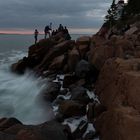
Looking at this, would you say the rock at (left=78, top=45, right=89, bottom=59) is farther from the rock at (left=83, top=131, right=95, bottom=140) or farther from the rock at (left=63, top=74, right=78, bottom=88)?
the rock at (left=83, top=131, right=95, bottom=140)

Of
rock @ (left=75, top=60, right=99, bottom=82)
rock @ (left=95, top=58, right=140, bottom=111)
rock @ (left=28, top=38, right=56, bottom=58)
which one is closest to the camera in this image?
rock @ (left=95, top=58, right=140, bottom=111)

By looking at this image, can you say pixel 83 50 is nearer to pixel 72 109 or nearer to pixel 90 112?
pixel 72 109

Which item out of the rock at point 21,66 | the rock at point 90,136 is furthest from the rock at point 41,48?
the rock at point 90,136

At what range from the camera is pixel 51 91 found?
61.2 feet

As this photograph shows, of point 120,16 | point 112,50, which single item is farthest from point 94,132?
point 120,16

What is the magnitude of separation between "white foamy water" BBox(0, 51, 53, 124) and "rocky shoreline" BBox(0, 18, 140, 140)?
0.58m

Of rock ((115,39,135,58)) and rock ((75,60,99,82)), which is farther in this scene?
rock ((75,60,99,82))

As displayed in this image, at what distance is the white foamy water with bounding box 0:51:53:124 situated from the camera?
56.4ft

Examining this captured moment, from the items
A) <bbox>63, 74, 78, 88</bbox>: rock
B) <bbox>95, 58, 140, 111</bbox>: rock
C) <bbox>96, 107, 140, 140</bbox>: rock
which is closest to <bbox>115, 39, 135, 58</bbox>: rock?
<bbox>95, 58, 140, 111</bbox>: rock

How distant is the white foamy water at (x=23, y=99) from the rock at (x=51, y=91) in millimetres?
457

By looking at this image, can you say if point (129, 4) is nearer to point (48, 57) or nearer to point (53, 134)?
point (48, 57)

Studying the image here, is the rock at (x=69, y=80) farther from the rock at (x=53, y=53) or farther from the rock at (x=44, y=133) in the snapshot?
the rock at (x=44, y=133)

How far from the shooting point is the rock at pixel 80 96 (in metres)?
16.1

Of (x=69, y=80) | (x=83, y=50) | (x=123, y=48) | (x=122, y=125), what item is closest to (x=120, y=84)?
(x=122, y=125)
